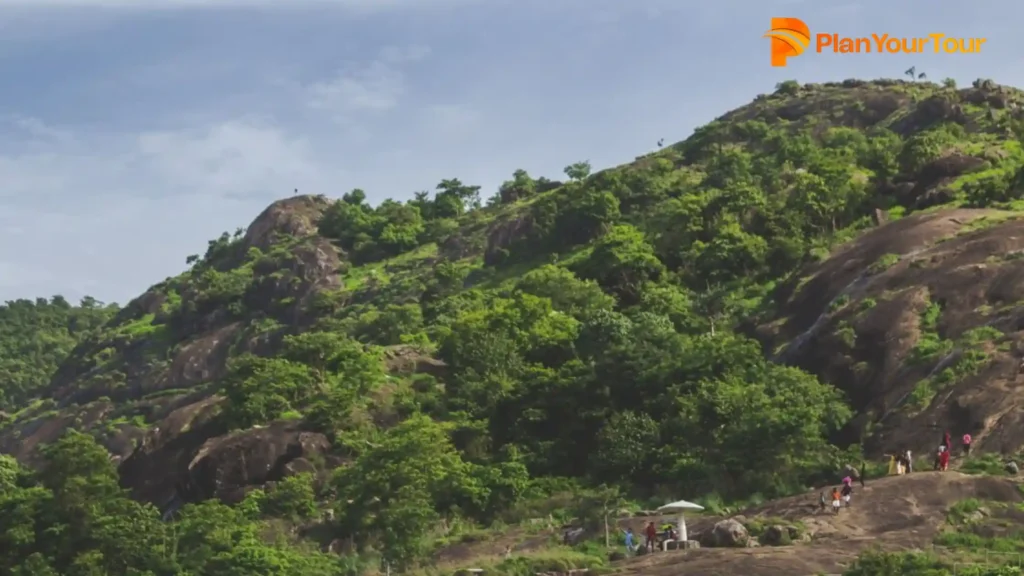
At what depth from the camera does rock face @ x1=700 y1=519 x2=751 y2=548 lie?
41.7 m

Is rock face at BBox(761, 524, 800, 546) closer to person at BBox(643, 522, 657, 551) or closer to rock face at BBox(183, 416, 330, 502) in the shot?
person at BBox(643, 522, 657, 551)

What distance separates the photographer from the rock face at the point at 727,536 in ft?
137

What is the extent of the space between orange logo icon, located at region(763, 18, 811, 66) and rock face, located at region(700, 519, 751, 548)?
127 ft

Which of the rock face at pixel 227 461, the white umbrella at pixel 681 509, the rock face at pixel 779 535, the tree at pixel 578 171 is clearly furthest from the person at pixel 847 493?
the tree at pixel 578 171

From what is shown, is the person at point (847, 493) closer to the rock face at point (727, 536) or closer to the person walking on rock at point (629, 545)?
the rock face at point (727, 536)

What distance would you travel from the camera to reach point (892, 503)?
43406 mm

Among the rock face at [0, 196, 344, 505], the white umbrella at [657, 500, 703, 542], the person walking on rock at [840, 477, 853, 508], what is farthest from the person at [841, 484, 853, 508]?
the rock face at [0, 196, 344, 505]

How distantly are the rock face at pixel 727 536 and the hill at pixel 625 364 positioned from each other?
6477mm

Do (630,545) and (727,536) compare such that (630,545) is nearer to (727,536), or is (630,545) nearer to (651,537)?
(651,537)

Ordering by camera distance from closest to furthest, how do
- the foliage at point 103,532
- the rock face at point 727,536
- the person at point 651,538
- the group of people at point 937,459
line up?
1. the rock face at point 727,536
2. the person at point 651,538
3. the group of people at point 937,459
4. the foliage at point 103,532

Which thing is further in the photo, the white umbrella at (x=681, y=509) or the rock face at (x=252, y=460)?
the rock face at (x=252, y=460)

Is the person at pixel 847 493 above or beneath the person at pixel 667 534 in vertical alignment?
above

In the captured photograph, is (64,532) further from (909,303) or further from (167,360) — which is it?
(167,360)

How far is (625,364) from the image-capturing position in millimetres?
63875
